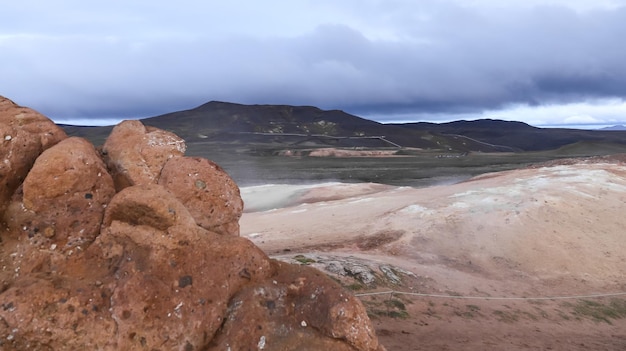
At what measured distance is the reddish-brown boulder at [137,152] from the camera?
628 centimetres

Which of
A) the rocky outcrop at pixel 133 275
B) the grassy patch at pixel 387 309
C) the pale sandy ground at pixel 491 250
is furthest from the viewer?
the pale sandy ground at pixel 491 250

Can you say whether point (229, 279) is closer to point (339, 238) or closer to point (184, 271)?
point (184, 271)

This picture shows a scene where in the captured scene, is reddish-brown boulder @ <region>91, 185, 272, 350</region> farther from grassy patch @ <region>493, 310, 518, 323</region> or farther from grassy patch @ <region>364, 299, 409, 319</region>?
grassy patch @ <region>493, 310, 518, 323</region>

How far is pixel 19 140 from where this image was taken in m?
5.75

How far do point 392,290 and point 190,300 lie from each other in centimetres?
728

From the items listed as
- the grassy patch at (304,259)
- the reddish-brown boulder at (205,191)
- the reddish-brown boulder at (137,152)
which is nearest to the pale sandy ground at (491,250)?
the grassy patch at (304,259)

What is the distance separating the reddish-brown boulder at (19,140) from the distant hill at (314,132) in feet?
371

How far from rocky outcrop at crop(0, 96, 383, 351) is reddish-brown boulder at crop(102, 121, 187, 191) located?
250mm

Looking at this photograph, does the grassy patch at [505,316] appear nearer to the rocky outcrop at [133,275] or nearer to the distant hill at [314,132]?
the rocky outcrop at [133,275]

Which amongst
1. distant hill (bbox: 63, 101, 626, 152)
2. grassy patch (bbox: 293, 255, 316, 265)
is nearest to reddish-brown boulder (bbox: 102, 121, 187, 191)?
grassy patch (bbox: 293, 255, 316, 265)

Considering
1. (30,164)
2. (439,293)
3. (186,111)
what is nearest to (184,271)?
(30,164)

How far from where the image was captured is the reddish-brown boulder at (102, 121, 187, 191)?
A: 6.28 metres

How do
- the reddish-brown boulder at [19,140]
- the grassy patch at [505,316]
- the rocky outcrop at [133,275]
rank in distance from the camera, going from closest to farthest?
the rocky outcrop at [133,275], the reddish-brown boulder at [19,140], the grassy patch at [505,316]

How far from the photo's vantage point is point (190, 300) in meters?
4.96
